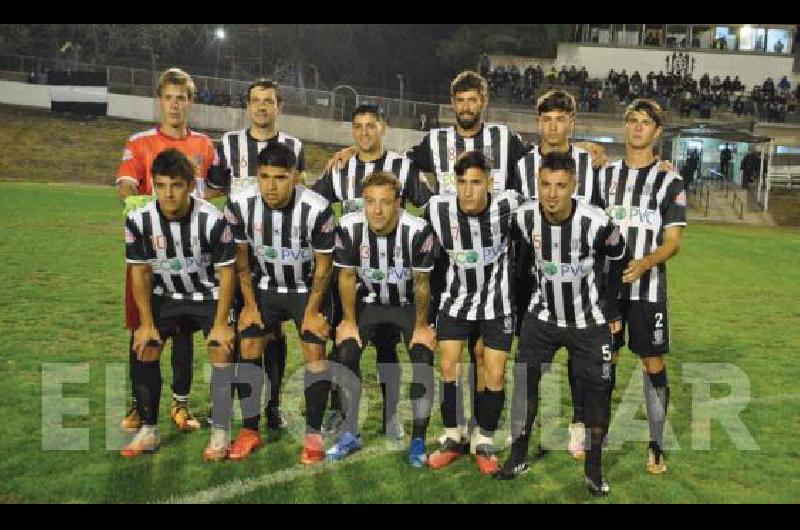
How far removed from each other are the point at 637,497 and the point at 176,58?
49.3 m

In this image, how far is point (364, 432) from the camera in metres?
5.76

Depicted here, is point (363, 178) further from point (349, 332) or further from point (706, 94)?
point (706, 94)

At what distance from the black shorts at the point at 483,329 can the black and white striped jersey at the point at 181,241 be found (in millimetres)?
Result: 1393

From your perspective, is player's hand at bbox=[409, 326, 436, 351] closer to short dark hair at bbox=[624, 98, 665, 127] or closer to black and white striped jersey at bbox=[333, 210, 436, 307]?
black and white striped jersey at bbox=[333, 210, 436, 307]

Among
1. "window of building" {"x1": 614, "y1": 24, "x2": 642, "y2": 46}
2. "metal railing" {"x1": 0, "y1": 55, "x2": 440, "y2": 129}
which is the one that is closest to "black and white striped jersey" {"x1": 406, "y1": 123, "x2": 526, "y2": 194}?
"metal railing" {"x1": 0, "y1": 55, "x2": 440, "y2": 129}

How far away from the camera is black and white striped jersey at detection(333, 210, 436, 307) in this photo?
202 inches

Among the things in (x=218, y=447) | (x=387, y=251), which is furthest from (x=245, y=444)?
(x=387, y=251)

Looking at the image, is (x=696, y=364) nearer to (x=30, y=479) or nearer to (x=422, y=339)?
(x=422, y=339)

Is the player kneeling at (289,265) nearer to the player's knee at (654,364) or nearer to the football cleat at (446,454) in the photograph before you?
the football cleat at (446,454)

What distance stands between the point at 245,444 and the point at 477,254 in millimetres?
1909

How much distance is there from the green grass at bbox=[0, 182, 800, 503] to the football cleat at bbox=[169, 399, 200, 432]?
9 centimetres

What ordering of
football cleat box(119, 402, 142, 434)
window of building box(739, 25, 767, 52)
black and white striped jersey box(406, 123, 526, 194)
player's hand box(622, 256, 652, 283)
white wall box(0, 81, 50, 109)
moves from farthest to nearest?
window of building box(739, 25, 767, 52) → white wall box(0, 81, 50, 109) → black and white striped jersey box(406, 123, 526, 194) → football cleat box(119, 402, 142, 434) → player's hand box(622, 256, 652, 283)

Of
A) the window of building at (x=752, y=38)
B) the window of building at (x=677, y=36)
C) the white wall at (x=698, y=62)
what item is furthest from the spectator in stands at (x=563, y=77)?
the window of building at (x=752, y=38)

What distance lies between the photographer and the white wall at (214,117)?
109 ft
